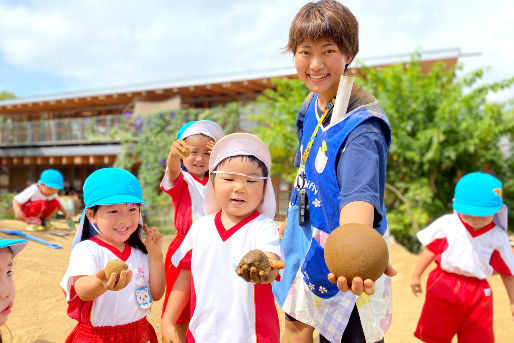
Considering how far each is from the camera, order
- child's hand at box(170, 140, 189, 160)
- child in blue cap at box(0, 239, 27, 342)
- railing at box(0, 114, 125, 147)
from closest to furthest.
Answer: child in blue cap at box(0, 239, 27, 342) → child's hand at box(170, 140, 189, 160) → railing at box(0, 114, 125, 147)

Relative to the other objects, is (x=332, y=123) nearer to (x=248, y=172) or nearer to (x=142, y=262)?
(x=248, y=172)

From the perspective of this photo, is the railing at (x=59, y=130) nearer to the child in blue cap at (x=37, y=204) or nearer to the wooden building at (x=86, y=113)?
the wooden building at (x=86, y=113)

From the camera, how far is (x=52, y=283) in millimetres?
4633

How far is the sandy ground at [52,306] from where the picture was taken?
11.9 feet

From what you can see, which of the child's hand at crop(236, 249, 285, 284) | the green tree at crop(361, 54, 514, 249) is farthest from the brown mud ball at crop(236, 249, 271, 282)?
the green tree at crop(361, 54, 514, 249)

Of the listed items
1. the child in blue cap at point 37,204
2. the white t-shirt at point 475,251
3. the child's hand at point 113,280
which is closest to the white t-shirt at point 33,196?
the child in blue cap at point 37,204

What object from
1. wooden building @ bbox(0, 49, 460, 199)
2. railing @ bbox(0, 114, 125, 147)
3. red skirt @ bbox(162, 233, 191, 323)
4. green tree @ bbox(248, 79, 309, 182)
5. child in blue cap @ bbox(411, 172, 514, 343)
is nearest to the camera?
red skirt @ bbox(162, 233, 191, 323)

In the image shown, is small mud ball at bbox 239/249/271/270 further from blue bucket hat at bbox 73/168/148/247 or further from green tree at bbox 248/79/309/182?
green tree at bbox 248/79/309/182

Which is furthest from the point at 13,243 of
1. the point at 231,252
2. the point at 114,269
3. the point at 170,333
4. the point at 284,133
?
the point at 284,133

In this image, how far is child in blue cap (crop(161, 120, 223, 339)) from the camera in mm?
2695

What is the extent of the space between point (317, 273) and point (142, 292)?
881 mm

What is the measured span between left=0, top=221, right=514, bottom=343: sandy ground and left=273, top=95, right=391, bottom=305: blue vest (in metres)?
2.20

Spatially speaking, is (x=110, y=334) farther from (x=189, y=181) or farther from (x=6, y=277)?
(x=189, y=181)

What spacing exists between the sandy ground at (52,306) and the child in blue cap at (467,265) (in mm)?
1016
